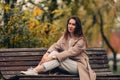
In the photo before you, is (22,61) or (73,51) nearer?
(73,51)

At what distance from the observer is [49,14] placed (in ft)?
45.9

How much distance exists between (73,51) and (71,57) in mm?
133

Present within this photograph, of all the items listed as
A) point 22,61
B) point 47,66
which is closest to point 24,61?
point 22,61

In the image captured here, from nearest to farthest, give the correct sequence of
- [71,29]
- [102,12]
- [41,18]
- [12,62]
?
[71,29] < [12,62] < [41,18] < [102,12]

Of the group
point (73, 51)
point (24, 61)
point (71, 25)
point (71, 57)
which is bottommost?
point (24, 61)

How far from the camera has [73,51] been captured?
775 centimetres

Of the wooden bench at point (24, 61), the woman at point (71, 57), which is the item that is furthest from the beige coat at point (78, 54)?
the wooden bench at point (24, 61)

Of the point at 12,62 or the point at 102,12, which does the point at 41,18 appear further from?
the point at 102,12

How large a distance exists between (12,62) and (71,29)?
4.53 feet

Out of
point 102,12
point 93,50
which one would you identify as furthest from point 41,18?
point 102,12

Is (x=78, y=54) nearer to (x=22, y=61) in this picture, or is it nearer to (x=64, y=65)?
(x=64, y=65)

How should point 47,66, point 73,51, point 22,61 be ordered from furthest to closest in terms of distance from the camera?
1. point 22,61
2. point 73,51
3. point 47,66

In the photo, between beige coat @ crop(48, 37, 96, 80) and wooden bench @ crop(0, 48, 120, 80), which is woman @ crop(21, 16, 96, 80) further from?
wooden bench @ crop(0, 48, 120, 80)

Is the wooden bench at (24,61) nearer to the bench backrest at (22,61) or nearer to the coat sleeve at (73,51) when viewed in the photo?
the bench backrest at (22,61)
